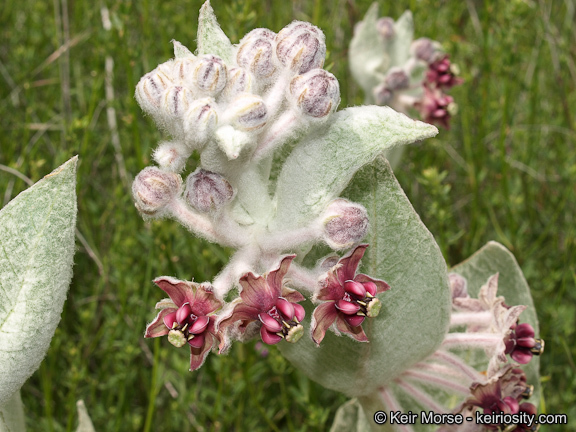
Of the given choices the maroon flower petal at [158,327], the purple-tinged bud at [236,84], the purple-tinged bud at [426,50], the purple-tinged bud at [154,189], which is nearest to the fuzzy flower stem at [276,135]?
the purple-tinged bud at [236,84]

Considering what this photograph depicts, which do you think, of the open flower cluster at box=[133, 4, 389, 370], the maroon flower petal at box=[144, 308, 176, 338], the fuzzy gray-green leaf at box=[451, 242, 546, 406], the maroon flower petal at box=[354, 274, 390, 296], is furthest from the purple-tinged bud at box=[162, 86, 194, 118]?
the fuzzy gray-green leaf at box=[451, 242, 546, 406]

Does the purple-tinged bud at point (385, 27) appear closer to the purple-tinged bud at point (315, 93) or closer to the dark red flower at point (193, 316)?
the purple-tinged bud at point (315, 93)

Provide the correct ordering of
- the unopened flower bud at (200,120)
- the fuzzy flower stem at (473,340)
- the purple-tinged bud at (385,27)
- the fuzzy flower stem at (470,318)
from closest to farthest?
the unopened flower bud at (200,120) → the fuzzy flower stem at (473,340) → the fuzzy flower stem at (470,318) → the purple-tinged bud at (385,27)

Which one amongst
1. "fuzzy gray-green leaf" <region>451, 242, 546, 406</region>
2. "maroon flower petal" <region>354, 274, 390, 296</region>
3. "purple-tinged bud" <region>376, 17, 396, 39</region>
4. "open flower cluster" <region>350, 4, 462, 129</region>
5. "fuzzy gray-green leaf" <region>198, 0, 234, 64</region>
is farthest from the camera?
"purple-tinged bud" <region>376, 17, 396, 39</region>

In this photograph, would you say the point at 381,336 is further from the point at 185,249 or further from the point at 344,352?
the point at 185,249

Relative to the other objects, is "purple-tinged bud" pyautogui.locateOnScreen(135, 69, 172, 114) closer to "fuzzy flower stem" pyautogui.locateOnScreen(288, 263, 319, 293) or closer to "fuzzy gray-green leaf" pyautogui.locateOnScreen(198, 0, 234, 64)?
"fuzzy gray-green leaf" pyautogui.locateOnScreen(198, 0, 234, 64)

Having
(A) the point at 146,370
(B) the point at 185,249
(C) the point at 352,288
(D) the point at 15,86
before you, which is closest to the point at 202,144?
(C) the point at 352,288
